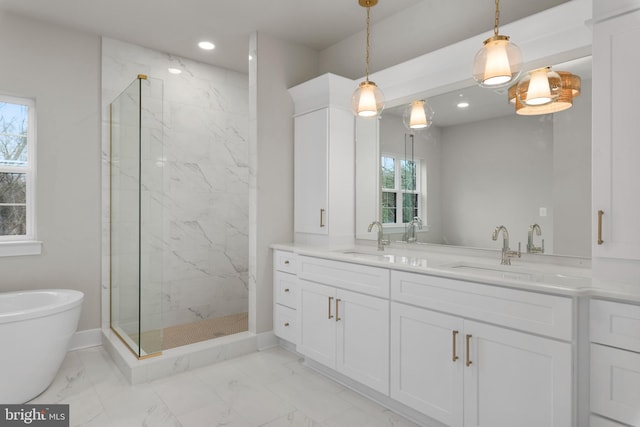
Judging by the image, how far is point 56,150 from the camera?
325cm

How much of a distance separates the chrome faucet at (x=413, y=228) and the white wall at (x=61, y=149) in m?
2.75

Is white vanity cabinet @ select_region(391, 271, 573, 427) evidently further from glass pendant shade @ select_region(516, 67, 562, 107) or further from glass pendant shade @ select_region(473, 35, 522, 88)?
glass pendant shade @ select_region(516, 67, 562, 107)

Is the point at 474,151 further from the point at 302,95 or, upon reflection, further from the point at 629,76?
the point at 302,95

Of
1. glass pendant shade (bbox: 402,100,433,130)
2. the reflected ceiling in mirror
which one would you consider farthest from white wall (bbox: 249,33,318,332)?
the reflected ceiling in mirror

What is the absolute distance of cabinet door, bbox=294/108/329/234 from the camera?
3303mm

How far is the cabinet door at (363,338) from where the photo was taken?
7.60ft

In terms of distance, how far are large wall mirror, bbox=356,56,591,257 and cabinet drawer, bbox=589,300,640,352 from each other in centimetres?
64

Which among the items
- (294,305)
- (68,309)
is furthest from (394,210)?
(68,309)

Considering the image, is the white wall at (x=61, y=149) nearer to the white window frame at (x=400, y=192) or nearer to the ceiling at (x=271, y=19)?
the ceiling at (x=271, y=19)

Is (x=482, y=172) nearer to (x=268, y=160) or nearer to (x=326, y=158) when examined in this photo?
(x=326, y=158)

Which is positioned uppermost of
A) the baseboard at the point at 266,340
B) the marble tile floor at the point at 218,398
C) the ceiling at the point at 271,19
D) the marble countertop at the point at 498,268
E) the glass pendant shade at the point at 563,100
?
the ceiling at the point at 271,19

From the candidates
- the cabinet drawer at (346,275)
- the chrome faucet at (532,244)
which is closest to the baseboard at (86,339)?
the cabinet drawer at (346,275)

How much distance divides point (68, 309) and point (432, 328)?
2.37 metres

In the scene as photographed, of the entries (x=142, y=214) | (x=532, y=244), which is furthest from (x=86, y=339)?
(x=532, y=244)
